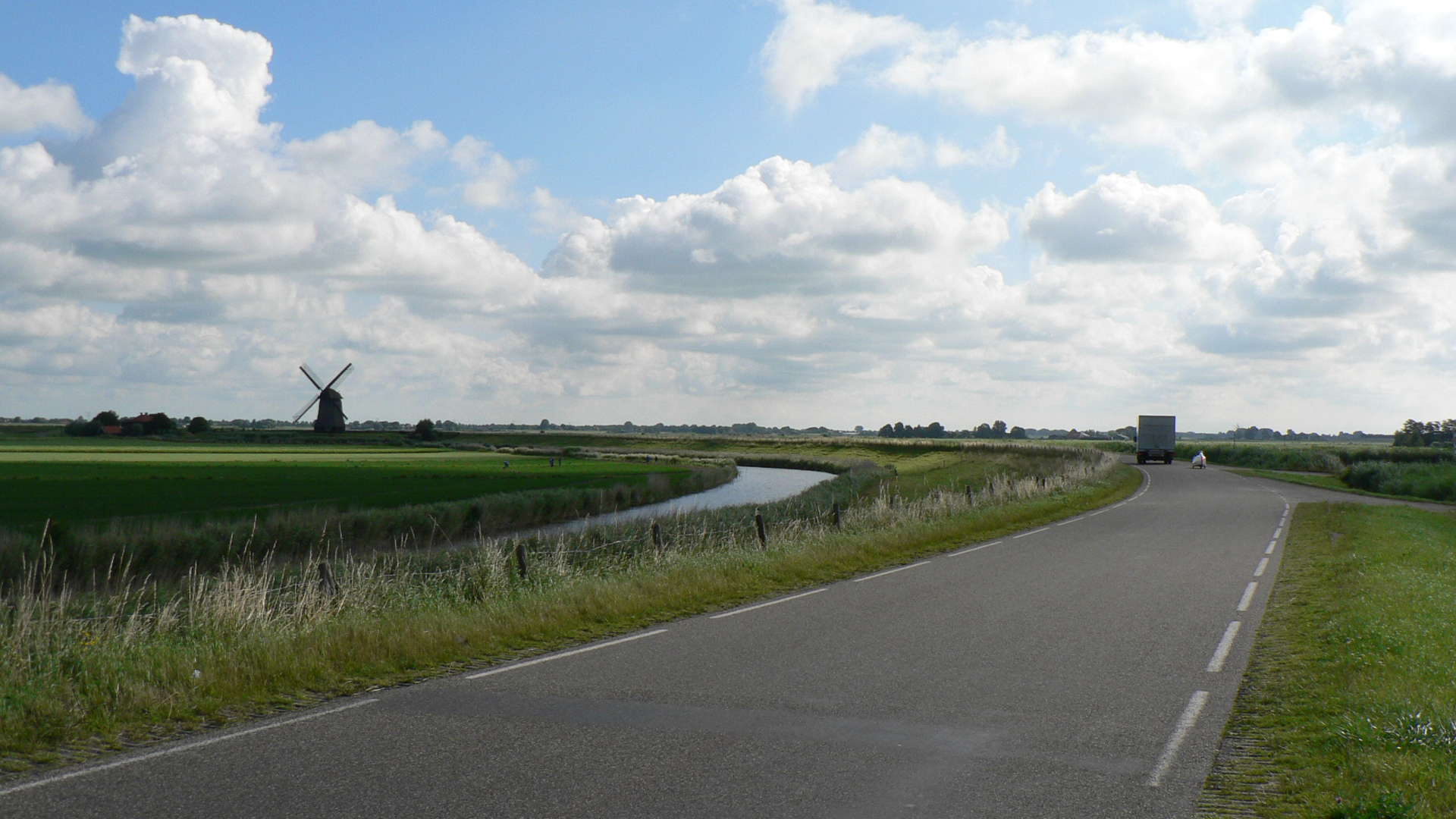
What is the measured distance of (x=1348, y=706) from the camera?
7.38 meters

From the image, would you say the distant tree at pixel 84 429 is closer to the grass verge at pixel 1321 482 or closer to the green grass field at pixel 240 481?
the green grass field at pixel 240 481

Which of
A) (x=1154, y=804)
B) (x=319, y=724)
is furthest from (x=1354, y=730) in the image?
(x=319, y=724)

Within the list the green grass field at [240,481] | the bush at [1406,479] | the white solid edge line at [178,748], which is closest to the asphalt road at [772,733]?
the white solid edge line at [178,748]

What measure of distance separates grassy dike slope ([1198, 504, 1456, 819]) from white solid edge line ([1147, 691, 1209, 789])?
26 centimetres

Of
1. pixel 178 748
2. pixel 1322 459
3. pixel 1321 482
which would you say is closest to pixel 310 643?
pixel 178 748

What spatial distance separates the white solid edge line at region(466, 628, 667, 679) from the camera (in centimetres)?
897

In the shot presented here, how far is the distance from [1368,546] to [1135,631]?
11448 mm

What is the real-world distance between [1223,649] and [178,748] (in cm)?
971

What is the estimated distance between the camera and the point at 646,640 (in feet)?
34.4

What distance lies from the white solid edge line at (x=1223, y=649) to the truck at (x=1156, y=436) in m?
70.7

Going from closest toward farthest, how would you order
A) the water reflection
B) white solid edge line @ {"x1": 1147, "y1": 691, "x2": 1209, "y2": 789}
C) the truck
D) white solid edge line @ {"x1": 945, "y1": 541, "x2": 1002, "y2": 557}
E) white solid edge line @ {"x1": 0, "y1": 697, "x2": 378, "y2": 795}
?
1. white solid edge line @ {"x1": 0, "y1": 697, "x2": 378, "y2": 795}
2. white solid edge line @ {"x1": 1147, "y1": 691, "x2": 1209, "y2": 789}
3. white solid edge line @ {"x1": 945, "y1": 541, "x2": 1002, "y2": 557}
4. the water reflection
5. the truck

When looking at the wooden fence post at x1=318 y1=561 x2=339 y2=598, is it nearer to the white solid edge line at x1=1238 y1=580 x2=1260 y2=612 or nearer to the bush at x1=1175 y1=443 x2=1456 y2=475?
the white solid edge line at x1=1238 y1=580 x2=1260 y2=612

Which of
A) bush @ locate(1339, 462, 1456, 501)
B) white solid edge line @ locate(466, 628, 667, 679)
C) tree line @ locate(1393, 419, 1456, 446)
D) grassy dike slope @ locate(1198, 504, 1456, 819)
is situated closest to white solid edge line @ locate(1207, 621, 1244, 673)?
grassy dike slope @ locate(1198, 504, 1456, 819)

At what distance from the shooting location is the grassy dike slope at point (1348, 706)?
5.55m
